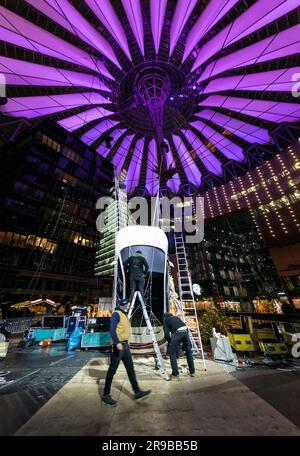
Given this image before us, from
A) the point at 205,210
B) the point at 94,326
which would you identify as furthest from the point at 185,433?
the point at 205,210

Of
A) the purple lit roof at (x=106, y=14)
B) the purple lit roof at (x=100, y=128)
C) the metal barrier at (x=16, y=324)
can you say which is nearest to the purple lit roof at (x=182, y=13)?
the purple lit roof at (x=106, y=14)

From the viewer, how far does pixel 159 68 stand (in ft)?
55.1

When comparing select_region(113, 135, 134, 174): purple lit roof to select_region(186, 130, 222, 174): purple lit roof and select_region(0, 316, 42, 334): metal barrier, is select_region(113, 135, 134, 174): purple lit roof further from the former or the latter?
select_region(0, 316, 42, 334): metal barrier

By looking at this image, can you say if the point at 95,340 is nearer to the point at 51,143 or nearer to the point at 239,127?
the point at 239,127

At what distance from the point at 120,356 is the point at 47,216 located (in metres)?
31.8

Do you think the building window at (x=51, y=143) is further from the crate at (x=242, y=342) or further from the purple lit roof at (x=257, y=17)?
the crate at (x=242, y=342)

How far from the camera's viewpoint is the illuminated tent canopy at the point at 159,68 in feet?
37.6

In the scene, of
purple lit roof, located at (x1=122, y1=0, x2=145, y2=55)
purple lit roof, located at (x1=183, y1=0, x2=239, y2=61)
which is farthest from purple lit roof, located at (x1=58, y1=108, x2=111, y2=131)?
purple lit roof, located at (x1=183, y1=0, x2=239, y2=61)

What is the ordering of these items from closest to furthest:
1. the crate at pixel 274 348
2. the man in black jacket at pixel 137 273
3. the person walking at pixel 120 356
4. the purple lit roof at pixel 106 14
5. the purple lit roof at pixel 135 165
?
Answer: the person walking at pixel 120 356 → the crate at pixel 274 348 → the man in black jacket at pixel 137 273 → the purple lit roof at pixel 106 14 → the purple lit roof at pixel 135 165

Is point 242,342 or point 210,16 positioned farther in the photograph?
point 210,16

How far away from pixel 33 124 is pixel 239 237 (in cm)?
4204

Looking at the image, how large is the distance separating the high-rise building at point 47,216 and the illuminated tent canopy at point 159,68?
12.3m

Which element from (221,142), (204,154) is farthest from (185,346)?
(204,154)

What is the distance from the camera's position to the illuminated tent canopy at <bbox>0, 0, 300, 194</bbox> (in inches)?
451
